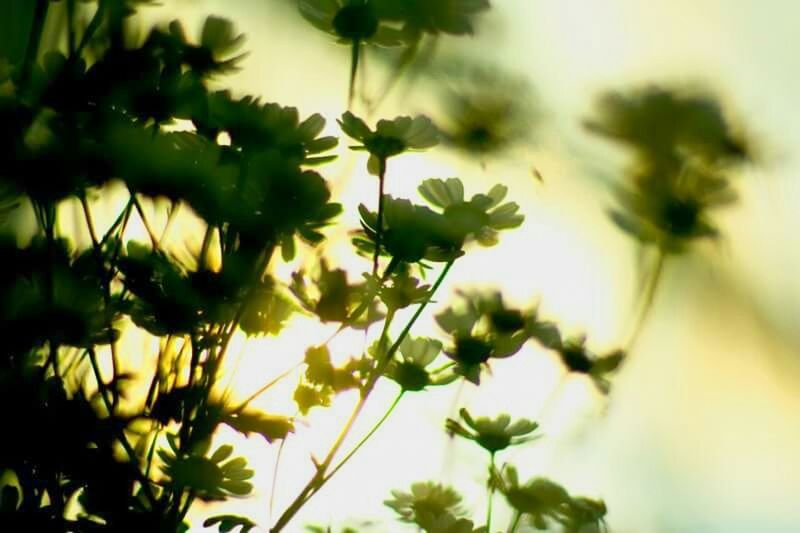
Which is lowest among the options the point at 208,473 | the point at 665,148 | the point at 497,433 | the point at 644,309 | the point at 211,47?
the point at 208,473

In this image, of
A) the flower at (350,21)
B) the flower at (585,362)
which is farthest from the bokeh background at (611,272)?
the flower at (350,21)

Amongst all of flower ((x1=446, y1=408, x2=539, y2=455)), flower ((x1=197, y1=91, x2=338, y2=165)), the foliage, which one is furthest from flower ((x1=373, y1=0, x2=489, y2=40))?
flower ((x1=446, y1=408, x2=539, y2=455))

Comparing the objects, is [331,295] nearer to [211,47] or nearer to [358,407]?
[358,407]

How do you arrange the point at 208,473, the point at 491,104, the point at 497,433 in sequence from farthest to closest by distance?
the point at 491,104 → the point at 497,433 → the point at 208,473

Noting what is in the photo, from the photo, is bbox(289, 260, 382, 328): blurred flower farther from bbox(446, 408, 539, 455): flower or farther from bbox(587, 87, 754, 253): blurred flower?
bbox(587, 87, 754, 253): blurred flower

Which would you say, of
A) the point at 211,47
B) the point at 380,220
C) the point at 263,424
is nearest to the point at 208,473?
the point at 263,424

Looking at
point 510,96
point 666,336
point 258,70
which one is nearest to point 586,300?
point 666,336

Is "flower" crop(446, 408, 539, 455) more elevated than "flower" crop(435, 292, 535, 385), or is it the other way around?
"flower" crop(435, 292, 535, 385)

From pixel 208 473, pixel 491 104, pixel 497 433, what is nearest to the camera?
pixel 208 473
